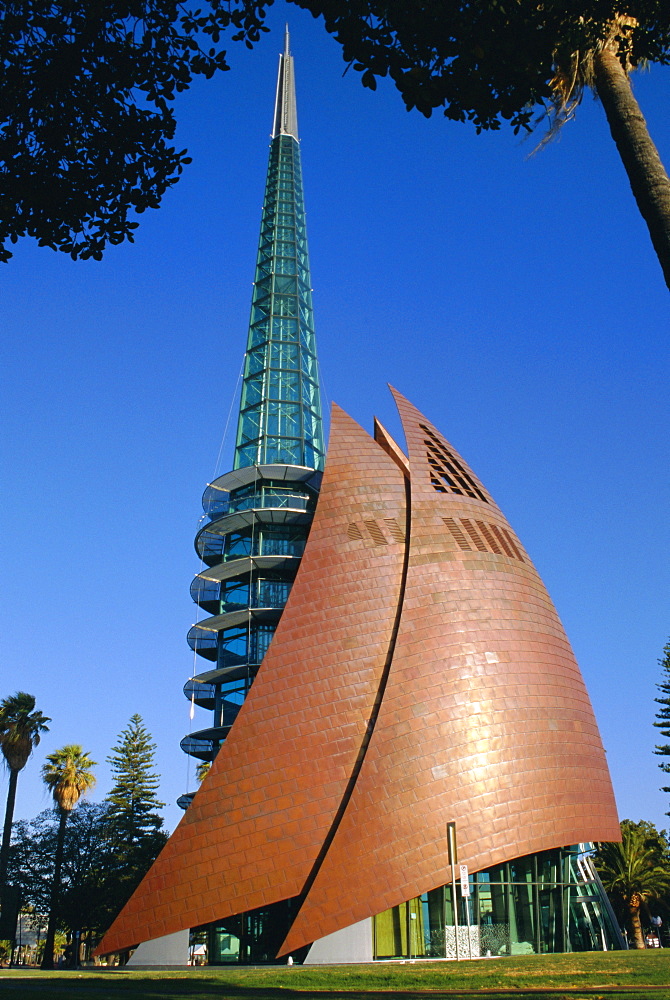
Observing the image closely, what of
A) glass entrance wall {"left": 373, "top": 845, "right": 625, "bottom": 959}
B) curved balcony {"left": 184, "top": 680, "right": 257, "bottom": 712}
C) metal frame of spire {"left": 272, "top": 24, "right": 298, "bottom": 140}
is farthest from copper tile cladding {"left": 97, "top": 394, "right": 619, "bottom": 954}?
metal frame of spire {"left": 272, "top": 24, "right": 298, "bottom": 140}

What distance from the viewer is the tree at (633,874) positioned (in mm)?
47875

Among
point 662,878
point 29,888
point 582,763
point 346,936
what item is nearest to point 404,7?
point 346,936

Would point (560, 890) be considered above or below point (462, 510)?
below

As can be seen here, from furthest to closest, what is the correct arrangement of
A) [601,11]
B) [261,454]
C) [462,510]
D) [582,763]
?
[261,454] → [462,510] → [582,763] → [601,11]

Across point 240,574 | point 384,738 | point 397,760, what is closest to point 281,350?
point 240,574

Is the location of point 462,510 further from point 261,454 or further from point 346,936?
point 346,936

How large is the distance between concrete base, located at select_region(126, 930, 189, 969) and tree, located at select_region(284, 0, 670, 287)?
Answer: 25030 millimetres

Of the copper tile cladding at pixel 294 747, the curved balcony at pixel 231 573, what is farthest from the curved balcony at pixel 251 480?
the copper tile cladding at pixel 294 747

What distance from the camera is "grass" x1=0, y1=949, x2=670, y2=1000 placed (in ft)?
41.5

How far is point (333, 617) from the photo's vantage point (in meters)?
29.5

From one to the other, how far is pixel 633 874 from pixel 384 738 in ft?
96.1

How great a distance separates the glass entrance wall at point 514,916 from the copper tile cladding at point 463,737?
1734 millimetres

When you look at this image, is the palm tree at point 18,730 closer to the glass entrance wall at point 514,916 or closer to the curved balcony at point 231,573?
the curved balcony at point 231,573

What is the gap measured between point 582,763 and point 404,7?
1073 inches
